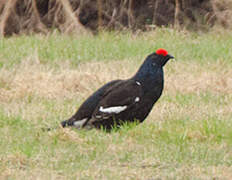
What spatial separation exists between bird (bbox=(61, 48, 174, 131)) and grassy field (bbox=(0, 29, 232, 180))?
0.12 meters

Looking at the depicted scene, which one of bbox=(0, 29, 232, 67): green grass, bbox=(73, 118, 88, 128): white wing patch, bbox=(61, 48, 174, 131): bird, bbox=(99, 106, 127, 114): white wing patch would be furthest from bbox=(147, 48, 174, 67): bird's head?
bbox=(0, 29, 232, 67): green grass

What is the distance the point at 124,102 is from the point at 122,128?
271mm

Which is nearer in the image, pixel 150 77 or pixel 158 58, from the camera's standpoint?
pixel 150 77

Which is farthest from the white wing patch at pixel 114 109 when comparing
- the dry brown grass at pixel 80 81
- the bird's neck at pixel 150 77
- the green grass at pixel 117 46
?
the green grass at pixel 117 46

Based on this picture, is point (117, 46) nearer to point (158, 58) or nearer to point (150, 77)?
point (158, 58)

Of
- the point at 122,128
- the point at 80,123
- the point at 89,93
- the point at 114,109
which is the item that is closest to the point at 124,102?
the point at 114,109

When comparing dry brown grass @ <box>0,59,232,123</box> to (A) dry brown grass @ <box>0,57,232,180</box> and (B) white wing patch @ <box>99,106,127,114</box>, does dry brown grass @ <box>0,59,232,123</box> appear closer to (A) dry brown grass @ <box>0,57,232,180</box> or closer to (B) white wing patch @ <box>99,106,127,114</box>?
(A) dry brown grass @ <box>0,57,232,180</box>

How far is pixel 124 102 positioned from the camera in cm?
688

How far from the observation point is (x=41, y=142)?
671 cm

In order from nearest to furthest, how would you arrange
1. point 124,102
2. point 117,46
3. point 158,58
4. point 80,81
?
1. point 124,102
2. point 158,58
3. point 80,81
4. point 117,46

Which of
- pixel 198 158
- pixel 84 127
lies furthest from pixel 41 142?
pixel 198 158

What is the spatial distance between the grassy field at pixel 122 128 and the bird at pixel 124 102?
12 cm

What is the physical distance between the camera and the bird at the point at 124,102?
22.6 ft

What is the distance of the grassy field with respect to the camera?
588cm
